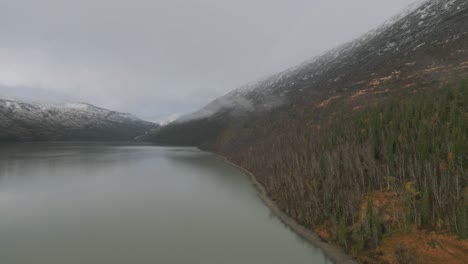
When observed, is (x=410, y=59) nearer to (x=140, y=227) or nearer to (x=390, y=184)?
(x=390, y=184)

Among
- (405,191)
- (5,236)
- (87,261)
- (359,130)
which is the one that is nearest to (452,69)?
(359,130)

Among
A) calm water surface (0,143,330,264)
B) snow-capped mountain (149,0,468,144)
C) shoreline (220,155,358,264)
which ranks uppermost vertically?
snow-capped mountain (149,0,468,144)

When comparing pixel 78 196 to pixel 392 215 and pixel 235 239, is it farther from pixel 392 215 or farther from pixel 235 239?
pixel 392 215

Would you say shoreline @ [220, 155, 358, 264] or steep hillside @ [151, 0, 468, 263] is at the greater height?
steep hillside @ [151, 0, 468, 263]

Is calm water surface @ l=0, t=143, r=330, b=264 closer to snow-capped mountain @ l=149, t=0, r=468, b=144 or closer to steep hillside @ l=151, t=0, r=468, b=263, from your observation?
steep hillside @ l=151, t=0, r=468, b=263

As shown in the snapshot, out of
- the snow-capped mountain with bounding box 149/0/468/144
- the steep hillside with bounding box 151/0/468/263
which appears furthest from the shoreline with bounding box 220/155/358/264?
the snow-capped mountain with bounding box 149/0/468/144

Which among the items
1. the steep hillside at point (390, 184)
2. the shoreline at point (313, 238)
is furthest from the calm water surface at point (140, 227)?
the steep hillside at point (390, 184)

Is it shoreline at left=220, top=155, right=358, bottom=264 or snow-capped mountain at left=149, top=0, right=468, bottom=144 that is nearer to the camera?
shoreline at left=220, top=155, right=358, bottom=264

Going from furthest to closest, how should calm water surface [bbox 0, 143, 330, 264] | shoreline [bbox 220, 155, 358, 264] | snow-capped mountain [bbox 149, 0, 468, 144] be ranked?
snow-capped mountain [bbox 149, 0, 468, 144] < calm water surface [bbox 0, 143, 330, 264] < shoreline [bbox 220, 155, 358, 264]

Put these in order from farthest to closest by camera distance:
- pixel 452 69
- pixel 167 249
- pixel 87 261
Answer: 1. pixel 452 69
2. pixel 167 249
3. pixel 87 261

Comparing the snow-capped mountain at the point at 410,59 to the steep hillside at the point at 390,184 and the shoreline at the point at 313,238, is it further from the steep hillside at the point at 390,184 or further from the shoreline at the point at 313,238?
the shoreline at the point at 313,238

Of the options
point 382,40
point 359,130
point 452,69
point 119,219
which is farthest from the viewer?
point 382,40
